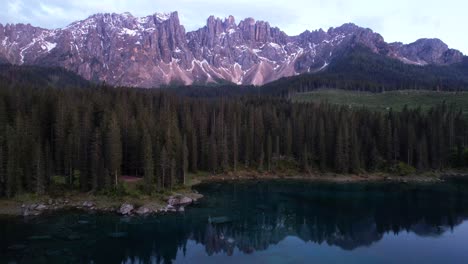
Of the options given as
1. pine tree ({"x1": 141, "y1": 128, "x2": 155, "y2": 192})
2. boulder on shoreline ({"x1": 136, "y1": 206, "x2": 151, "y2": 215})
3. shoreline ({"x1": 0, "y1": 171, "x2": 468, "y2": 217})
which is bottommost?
boulder on shoreline ({"x1": 136, "y1": 206, "x2": 151, "y2": 215})

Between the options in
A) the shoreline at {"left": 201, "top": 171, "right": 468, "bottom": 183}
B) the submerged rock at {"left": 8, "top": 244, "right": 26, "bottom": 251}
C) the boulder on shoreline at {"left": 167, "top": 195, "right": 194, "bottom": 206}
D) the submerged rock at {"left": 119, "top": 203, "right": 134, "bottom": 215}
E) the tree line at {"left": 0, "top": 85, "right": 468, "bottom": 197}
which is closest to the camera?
the submerged rock at {"left": 8, "top": 244, "right": 26, "bottom": 251}

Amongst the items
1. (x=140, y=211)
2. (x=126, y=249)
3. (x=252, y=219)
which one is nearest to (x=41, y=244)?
(x=126, y=249)

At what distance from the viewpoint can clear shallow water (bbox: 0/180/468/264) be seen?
4844cm

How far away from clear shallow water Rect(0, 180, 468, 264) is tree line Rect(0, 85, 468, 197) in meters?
12.2

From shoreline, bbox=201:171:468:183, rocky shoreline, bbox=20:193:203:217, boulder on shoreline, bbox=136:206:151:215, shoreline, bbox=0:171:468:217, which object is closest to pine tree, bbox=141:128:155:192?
shoreline, bbox=0:171:468:217

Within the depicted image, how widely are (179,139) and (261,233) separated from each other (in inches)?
1596

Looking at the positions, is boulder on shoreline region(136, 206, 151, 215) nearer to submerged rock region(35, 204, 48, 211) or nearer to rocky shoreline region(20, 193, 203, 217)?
rocky shoreline region(20, 193, 203, 217)

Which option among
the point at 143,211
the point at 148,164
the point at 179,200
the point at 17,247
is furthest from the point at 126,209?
the point at 17,247

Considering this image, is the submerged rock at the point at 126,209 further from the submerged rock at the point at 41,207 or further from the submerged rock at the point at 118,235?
the submerged rock at the point at 41,207

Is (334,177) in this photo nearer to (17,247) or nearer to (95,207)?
(95,207)

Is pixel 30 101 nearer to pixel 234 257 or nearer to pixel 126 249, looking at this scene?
pixel 126 249

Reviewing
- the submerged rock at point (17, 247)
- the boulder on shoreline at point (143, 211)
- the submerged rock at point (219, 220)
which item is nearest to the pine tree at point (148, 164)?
the boulder on shoreline at point (143, 211)

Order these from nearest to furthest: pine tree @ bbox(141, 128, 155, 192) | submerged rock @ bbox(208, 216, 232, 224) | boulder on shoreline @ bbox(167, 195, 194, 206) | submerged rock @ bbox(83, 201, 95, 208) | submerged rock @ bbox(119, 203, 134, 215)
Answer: submerged rock @ bbox(208, 216, 232, 224), submerged rock @ bbox(119, 203, 134, 215), submerged rock @ bbox(83, 201, 95, 208), boulder on shoreline @ bbox(167, 195, 194, 206), pine tree @ bbox(141, 128, 155, 192)

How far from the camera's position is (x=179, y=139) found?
309ft
